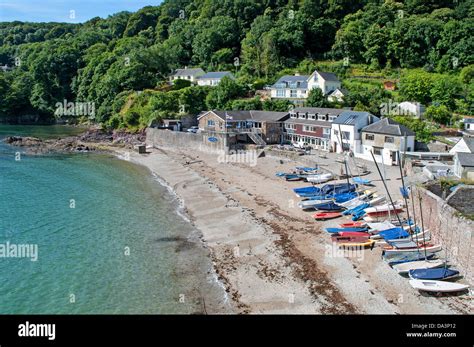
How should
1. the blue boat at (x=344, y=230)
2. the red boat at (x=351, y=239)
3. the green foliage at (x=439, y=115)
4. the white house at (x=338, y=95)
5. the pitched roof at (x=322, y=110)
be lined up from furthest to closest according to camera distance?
the white house at (x=338, y=95)
the green foliage at (x=439, y=115)
the pitched roof at (x=322, y=110)
the blue boat at (x=344, y=230)
the red boat at (x=351, y=239)

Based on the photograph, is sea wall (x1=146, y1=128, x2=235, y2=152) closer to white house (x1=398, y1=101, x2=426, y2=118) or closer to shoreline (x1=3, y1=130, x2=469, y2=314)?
shoreline (x1=3, y1=130, x2=469, y2=314)

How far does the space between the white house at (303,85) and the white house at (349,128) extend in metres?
13.2

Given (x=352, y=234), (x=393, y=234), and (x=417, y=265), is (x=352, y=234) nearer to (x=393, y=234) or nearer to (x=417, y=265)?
(x=393, y=234)

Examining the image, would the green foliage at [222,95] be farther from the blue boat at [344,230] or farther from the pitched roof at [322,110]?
the blue boat at [344,230]

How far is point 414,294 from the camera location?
1662 cm

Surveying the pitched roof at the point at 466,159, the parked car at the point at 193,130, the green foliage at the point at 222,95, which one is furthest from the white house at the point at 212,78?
the pitched roof at the point at 466,159

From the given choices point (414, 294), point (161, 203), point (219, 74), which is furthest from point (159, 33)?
point (414, 294)

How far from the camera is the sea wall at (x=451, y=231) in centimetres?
1728

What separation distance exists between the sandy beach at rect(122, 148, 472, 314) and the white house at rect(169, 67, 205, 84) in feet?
139

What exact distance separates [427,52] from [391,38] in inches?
222

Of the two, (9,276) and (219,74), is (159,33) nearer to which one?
(219,74)

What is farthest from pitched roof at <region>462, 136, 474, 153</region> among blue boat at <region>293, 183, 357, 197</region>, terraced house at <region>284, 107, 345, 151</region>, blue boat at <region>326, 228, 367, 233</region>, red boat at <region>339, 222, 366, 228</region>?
blue boat at <region>326, 228, 367, 233</region>

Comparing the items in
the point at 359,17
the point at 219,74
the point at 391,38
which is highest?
the point at 359,17

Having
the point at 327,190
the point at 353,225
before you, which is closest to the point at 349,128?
the point at 327,190
